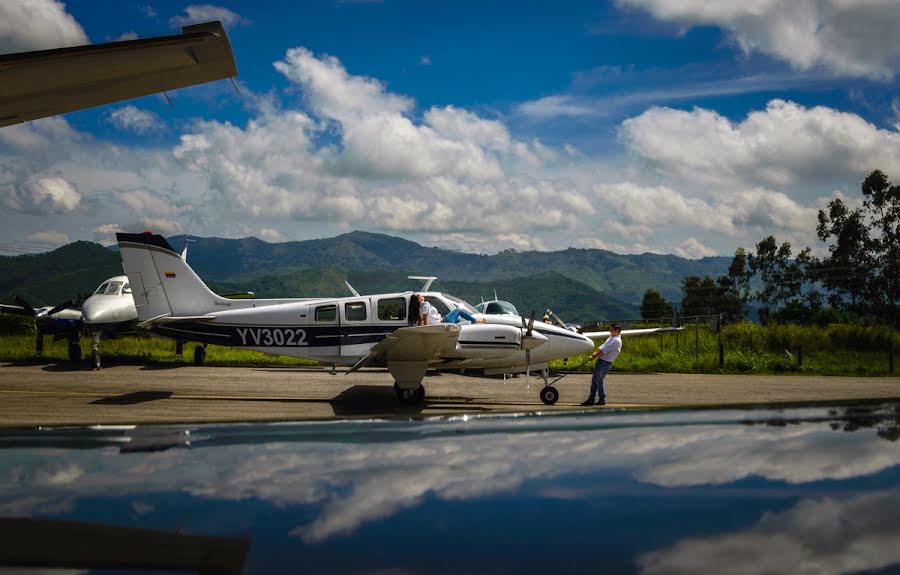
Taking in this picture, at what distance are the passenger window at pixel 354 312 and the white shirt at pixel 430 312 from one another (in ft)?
5.40

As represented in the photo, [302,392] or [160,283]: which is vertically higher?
[160,283]

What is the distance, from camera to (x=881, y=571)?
0.84 meters

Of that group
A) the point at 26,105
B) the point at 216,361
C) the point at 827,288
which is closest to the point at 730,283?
the point at 827,288

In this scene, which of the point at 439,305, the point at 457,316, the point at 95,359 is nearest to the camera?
the point at 457,316

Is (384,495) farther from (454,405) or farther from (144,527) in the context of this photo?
(454,405)

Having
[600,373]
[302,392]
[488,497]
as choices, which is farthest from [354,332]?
[488,497]

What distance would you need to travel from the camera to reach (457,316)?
1551 centimetres

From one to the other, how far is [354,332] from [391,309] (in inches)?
43.6

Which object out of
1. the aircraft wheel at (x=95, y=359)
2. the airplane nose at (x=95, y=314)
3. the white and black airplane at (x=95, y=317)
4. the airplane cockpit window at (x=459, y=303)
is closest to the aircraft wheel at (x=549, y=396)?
the airplane cockpit window at (x=459, y=303)

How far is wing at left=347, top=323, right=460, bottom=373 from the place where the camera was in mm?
13148

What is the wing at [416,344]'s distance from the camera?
13148mm

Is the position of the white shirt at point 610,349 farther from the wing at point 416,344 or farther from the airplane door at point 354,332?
the airplane door at point 354,332

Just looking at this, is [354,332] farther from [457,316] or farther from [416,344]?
[416,344]

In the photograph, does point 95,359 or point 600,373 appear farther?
point 95,359
